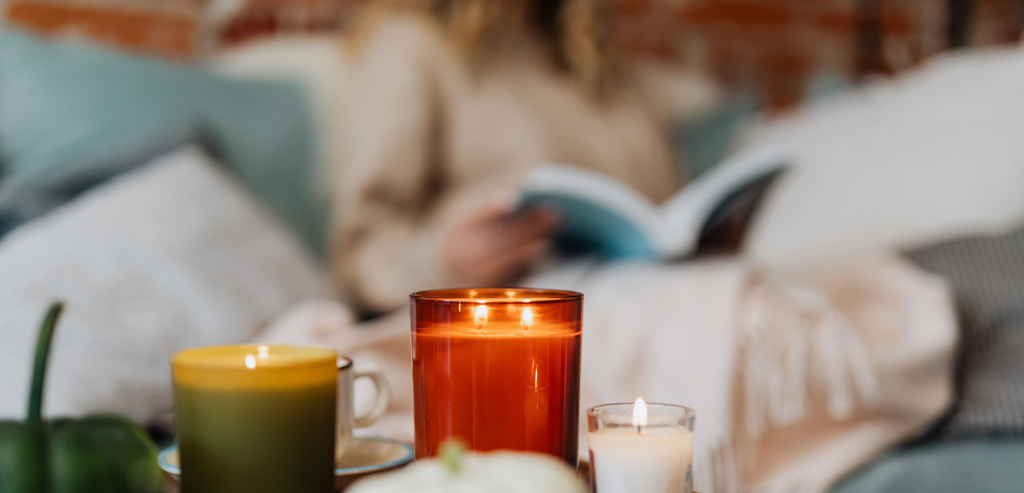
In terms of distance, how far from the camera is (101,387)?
2.20ft

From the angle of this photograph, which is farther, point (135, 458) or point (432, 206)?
point (432, 206)

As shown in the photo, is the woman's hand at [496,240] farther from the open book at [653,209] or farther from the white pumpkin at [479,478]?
the white pumpkin at [479,478]

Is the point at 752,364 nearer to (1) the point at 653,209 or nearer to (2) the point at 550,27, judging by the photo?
(1) the point at 653,209

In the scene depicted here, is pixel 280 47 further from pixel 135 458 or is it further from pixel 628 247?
pixel 135 458

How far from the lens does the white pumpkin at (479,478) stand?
0.24 metres

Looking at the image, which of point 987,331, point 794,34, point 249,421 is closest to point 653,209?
point 987,331

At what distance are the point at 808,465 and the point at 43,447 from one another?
26.5 inches

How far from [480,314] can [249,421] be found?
0.11 m

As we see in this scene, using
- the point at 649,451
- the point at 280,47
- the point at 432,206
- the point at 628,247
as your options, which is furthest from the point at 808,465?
the point at 280,47

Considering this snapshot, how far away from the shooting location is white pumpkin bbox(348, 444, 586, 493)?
0.78ft

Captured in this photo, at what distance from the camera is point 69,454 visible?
1.03 ft

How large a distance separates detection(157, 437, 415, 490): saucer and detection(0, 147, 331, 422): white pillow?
30cm

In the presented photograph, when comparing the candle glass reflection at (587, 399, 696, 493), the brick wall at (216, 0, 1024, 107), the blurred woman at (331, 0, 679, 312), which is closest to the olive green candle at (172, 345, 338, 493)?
the candle glass reflection at (587, 399, 696, 493)

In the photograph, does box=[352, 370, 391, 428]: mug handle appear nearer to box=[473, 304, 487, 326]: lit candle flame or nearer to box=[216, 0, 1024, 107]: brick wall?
box=[473, 304, 487, 326]: lit candle flame
